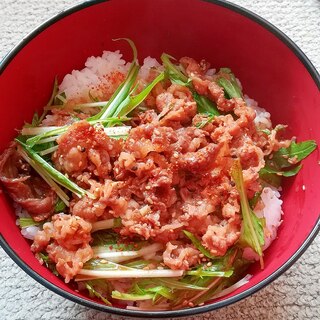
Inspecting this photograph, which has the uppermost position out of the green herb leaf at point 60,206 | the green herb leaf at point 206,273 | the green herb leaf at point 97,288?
the green herb leaf at point 60,206

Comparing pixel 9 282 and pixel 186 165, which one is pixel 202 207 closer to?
pixel 186 165

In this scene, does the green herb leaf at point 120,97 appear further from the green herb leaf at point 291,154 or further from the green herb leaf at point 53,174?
the green herb leaf at point 291,154

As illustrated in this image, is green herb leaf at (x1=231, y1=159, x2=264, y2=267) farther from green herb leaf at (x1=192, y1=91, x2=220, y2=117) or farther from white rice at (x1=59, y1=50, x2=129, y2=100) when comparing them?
white rice at (x1=59, y1=50, x2=129, y2=100)

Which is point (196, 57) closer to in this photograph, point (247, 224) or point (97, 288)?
point (247, 224)

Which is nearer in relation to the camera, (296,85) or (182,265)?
(182,265)

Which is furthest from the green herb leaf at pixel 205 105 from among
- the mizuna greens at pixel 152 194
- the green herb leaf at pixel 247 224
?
the green herb leaf at pixel 247 224

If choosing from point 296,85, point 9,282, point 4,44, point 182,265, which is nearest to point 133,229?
point 182,265
